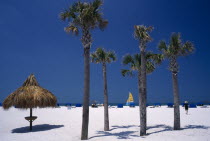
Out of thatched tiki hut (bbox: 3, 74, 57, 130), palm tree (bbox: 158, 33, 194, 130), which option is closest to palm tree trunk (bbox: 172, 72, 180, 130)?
palm tree (bbox: 158, 33, 194, 130)

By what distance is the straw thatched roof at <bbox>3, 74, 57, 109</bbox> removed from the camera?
1678cm

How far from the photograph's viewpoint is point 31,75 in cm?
1925

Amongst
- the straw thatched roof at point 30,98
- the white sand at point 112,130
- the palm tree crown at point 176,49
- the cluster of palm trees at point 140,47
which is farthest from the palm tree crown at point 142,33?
the straw thatched roof at point 30,98

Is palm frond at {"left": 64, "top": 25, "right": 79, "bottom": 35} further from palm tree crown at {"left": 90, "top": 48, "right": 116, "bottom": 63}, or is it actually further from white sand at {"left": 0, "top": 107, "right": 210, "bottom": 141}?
white sand at {"left": 0, "top": 107, "right": 210, "bottom": 141}

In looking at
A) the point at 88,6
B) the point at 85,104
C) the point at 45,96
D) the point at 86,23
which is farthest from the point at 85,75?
the point at 45,96

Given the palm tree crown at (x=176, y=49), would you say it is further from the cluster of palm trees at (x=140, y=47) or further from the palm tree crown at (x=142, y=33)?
the palm tree crown at (x=142, y=33)

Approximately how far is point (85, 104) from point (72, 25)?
5.43 m

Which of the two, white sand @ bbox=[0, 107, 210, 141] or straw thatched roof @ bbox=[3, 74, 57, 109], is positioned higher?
straw thatched roof @ bbox=[3, 74, 57, 109]

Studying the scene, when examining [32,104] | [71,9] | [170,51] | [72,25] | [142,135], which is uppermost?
[71,9]

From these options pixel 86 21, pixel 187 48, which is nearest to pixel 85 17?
pixel 86 21

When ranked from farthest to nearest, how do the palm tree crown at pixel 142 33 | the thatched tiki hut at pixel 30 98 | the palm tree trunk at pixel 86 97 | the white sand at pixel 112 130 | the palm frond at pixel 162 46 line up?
the thatched tiki hut at pixel 30 98
the palm frond at pixel 162 46
the palm tree crown at pixel 142 33
the palm tree trunk at pixel 86 97
the white sand at pixel 112 130

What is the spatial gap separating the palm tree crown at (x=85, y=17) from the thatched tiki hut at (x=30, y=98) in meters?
6.61

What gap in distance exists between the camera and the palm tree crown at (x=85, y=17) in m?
13.2

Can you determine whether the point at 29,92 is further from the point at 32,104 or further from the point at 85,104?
the point at 85,104
